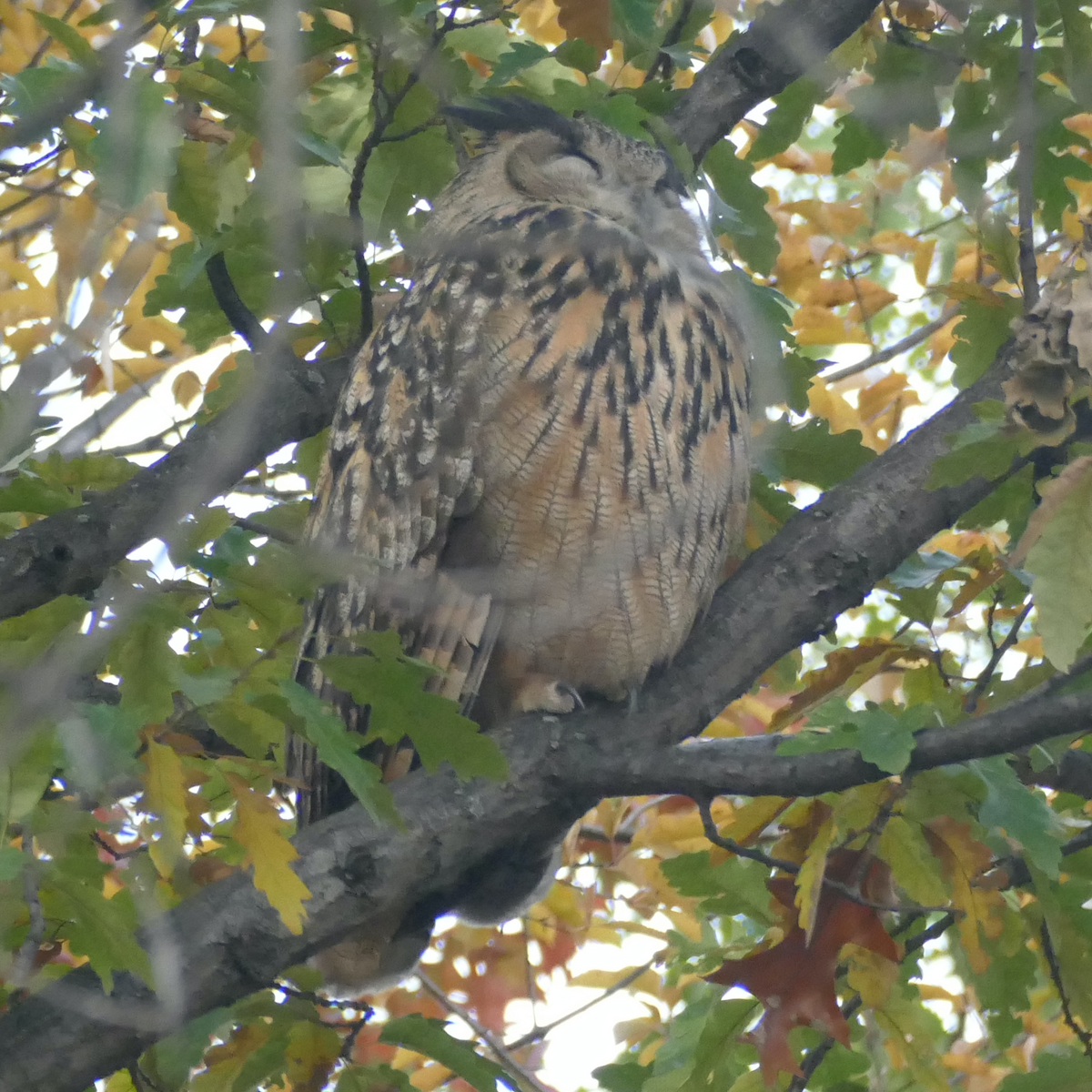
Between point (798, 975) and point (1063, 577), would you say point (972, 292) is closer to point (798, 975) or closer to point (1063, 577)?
point (1063, 577)

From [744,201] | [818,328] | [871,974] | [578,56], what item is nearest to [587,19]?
[578,56]

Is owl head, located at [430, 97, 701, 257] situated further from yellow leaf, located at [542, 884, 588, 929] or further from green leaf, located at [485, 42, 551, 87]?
yellow leaf, located at [542, 884, 588, 929]

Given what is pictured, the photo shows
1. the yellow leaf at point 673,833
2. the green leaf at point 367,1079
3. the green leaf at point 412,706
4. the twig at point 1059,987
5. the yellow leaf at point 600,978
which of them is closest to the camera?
the green leaf at point 412,706

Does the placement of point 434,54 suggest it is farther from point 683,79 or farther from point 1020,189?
point 683,79

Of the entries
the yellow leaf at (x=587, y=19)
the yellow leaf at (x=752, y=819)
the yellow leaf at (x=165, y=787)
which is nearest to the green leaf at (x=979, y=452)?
the yellow leaf at (x=752, y=819)

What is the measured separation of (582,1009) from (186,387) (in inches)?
64.8

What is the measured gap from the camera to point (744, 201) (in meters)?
2.70

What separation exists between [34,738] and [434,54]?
1119 millimetres

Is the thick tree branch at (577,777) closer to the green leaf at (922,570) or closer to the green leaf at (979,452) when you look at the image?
the green leaf at (922,570)

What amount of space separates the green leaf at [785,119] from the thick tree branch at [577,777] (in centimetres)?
72

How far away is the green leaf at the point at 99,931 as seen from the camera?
1664mm

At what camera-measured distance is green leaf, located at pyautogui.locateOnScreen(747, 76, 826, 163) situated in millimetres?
2707

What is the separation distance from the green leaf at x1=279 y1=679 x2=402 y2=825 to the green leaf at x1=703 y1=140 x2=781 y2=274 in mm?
1339

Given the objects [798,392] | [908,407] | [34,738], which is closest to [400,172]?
[798,392]
